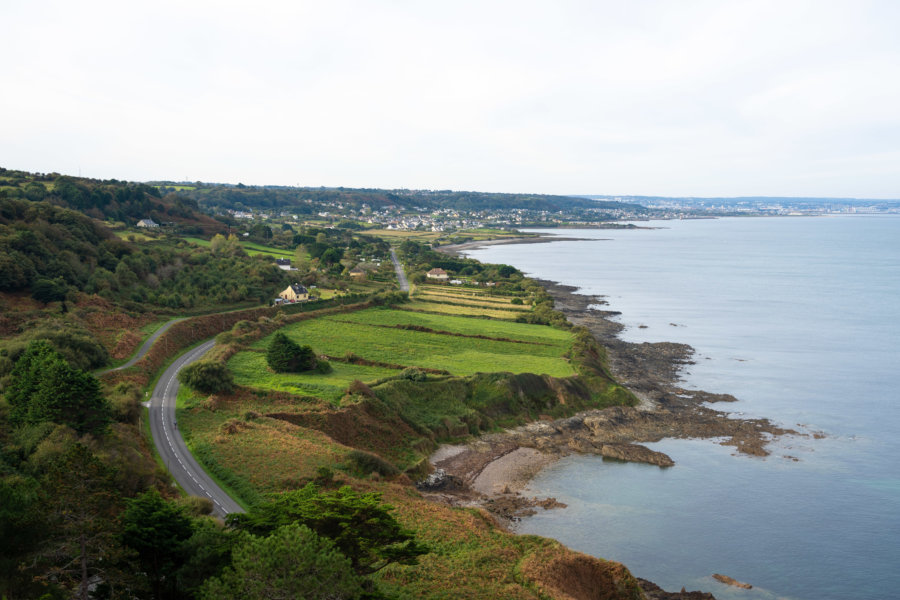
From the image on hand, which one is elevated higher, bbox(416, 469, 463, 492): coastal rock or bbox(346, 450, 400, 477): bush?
bbox(346, 450, 400, 477): bush

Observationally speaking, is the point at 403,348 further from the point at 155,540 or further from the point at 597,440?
the point at 155,540

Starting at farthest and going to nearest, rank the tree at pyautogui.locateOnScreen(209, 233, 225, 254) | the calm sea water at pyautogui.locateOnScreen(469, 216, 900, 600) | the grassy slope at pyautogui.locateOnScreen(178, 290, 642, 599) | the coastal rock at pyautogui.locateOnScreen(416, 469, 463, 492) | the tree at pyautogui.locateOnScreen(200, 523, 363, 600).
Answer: the tree at pyautogui.locateOnScreen(209, 233, 225, 254)
the coastal rock at pyautogui.locateOnScreen(416, 469, 463, 492)
the calm sea water at pyautogui.locateOnScreen(469, 216, 900, 600)
the grassy slope at pyautogui.locateOnScreen(178, 290, 642, 599)
the tree at pyautogui.locateOnScreen(200, 523, 363, 600)

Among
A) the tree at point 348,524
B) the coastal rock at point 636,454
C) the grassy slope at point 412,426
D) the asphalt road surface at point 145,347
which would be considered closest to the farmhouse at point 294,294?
the grassy slope at point 412,426

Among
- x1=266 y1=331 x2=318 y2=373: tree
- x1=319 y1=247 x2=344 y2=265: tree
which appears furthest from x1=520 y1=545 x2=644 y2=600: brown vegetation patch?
x1=319 y1=247 x2=344 y2=265: tree

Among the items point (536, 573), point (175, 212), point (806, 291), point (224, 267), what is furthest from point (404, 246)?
point (536, 573)

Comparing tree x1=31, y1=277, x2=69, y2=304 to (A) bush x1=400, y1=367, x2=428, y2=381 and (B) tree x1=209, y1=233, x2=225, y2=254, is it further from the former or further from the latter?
(B) tree x1=209, y1=233, x2=225, y2=254

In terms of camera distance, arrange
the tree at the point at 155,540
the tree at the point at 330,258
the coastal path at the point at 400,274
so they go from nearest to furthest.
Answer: the tree at the point at 155,540
the coastal path at the point at 400,274
the tree at the point at 330,258

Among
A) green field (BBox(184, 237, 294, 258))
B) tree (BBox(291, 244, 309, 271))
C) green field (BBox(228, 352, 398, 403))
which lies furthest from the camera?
green field (BBox(184, 237, 294, 258))

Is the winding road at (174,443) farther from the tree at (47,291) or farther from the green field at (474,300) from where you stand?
the green field at (474,300)
